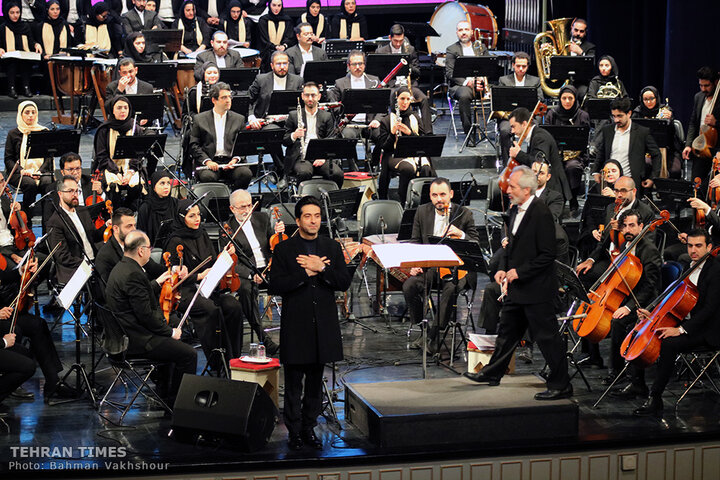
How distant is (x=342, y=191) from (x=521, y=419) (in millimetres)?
2815

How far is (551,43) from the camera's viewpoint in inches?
494

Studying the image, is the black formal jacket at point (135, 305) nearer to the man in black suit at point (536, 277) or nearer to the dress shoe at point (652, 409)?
the man in black suit at point (536, 277)

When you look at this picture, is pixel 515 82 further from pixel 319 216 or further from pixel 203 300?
pixel 319 216

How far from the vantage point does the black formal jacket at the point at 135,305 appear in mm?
6234

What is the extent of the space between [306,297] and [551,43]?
7825mm

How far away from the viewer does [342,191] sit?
26.6 ft

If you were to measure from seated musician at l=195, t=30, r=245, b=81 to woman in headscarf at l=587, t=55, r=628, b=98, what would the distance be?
3841mm

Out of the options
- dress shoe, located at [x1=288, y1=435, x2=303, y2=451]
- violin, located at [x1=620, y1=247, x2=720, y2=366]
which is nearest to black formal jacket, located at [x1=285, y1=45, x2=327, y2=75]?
violin, located at [x1=620, y1=247, x2=720, y2=366]

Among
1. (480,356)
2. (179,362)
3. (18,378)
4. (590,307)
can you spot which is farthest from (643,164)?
(18,378)

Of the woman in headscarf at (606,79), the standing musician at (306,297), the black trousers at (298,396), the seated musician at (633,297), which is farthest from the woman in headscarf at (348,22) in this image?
the black trousers at (298,396)

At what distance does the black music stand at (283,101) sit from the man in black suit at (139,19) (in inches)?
148

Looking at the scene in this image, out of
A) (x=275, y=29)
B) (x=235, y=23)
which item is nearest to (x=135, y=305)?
(x=235, y=23)

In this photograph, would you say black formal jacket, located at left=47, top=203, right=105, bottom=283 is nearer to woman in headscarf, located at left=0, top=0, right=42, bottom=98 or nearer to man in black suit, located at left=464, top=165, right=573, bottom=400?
man in black suit, located at left=464, top=165, right=573, bottom=400

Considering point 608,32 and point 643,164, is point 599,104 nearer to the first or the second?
point 643,164
